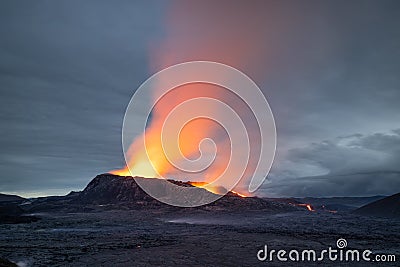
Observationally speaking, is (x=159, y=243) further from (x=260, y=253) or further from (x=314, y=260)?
(x=314, y=260)

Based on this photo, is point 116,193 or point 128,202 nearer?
point 128,202

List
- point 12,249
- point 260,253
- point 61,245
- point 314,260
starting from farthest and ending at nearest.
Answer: point 61,245, point 12,249, point 260,253, point 314,260

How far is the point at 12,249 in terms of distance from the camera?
39719 mm

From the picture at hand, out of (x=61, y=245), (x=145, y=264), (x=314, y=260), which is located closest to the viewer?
(x=145, y=264)

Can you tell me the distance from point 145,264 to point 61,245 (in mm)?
17412

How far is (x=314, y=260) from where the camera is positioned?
33281mm

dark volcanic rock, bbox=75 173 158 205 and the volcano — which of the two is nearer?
the volcano

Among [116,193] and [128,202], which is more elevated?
[116,193]

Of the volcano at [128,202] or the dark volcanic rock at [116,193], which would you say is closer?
the volcano at [128,202]

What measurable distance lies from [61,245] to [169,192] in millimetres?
152008

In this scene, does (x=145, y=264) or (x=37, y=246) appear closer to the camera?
A: (x=145, y=264)

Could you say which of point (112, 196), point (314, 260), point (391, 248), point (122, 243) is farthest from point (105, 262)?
point (112, 196)

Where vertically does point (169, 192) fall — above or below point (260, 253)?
above

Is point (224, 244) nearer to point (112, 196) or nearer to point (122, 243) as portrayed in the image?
point (122, 243)
